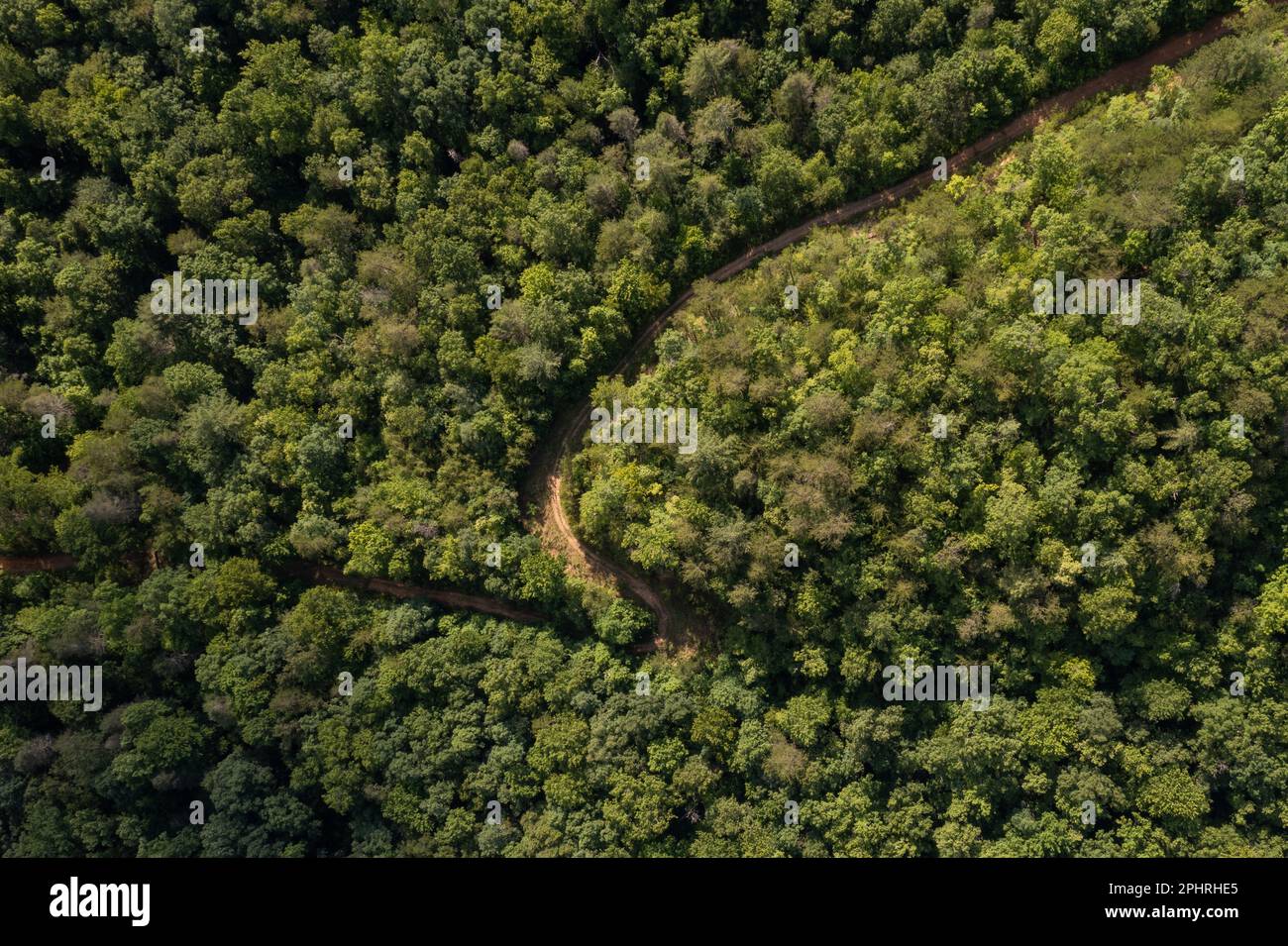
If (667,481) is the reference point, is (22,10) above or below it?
above

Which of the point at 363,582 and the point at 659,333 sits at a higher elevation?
the point at 659,333

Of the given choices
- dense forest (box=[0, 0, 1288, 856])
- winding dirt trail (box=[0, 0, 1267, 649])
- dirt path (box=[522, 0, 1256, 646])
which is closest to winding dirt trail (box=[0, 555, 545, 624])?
winding dirt trail (box=[0, 0, 1267, 649])

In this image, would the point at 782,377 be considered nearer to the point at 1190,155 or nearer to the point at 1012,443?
the point at 1012,443

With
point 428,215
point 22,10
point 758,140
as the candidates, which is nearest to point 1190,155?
point 758,140

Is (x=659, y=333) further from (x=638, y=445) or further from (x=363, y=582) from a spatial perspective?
(x=363, y=582)

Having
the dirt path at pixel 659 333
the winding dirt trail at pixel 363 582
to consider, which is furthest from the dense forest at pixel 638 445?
the dirt path at pixel 659 333

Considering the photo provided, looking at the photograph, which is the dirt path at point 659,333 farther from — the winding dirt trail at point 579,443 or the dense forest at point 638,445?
the dense forest at point 638,445

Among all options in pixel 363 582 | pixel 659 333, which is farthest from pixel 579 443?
pixel 363 582

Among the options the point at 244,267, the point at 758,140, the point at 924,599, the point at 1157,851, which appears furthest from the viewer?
the point at 244,267
